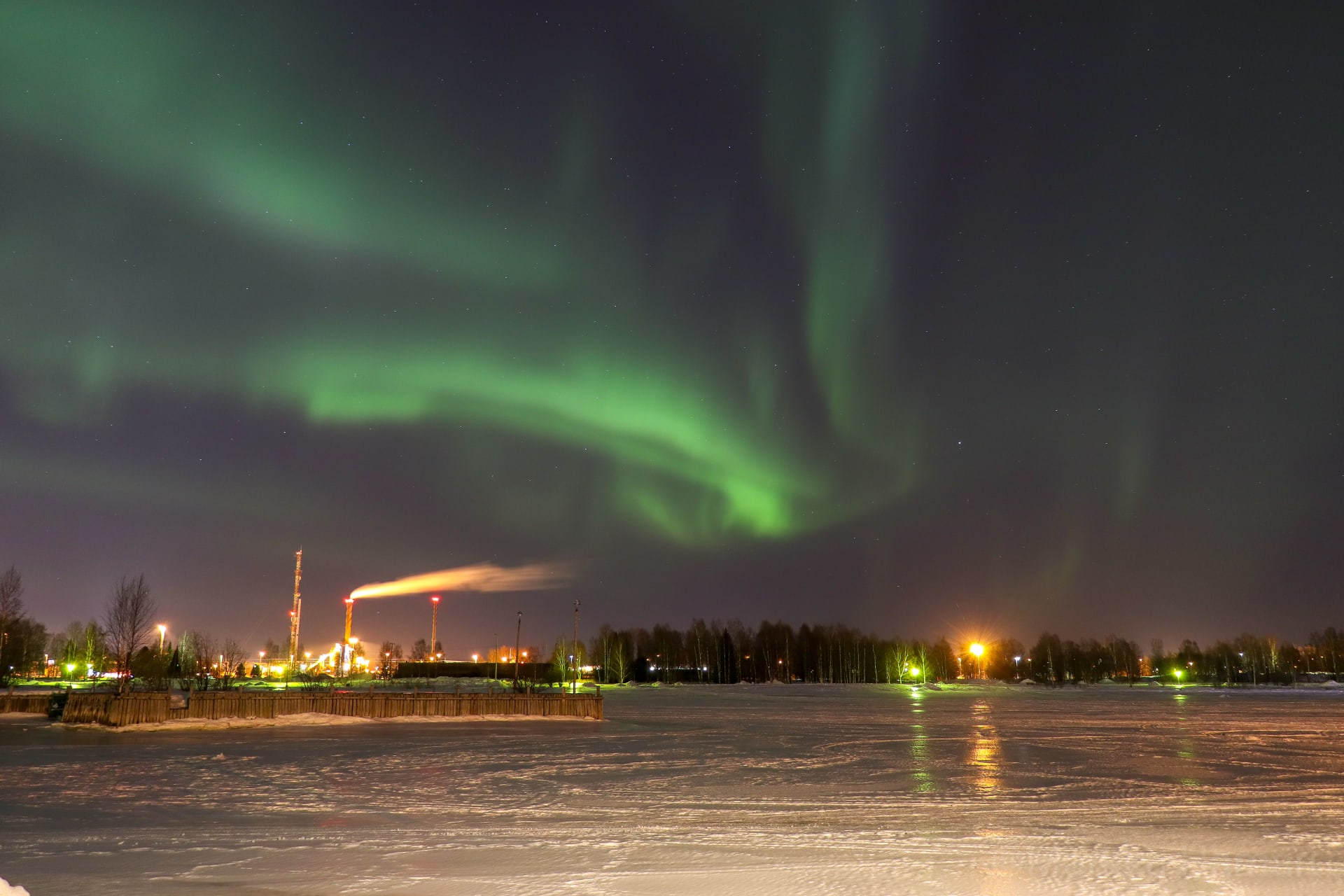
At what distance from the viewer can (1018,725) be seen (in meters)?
46.0

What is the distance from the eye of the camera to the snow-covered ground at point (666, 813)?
12828mm

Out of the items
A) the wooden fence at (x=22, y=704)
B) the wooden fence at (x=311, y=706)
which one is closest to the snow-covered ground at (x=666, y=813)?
the wooden fence at (x=311, y=706)

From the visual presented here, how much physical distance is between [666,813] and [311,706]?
33687 millimetres

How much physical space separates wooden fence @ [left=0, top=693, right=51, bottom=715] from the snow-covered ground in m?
19.4

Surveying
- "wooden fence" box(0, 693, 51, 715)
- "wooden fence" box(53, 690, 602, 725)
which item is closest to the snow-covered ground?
"wooden fence" box(53, 690, 602, 725)

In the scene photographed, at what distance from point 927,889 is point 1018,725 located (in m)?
37.5

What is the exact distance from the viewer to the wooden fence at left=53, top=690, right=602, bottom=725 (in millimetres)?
41188

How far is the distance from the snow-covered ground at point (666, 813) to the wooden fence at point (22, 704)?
1942cm

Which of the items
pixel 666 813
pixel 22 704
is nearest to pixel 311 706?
pixel 22 704

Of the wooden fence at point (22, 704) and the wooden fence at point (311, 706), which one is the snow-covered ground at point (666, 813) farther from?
the wooden fence at point (22, 704)

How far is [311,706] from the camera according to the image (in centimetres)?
4638

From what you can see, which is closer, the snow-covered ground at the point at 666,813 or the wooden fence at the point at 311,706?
the snow-covered ground at the point at 666,813

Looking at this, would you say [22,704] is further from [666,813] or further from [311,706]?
[666,813]

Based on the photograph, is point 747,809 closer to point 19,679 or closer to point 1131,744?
point 1131,744
